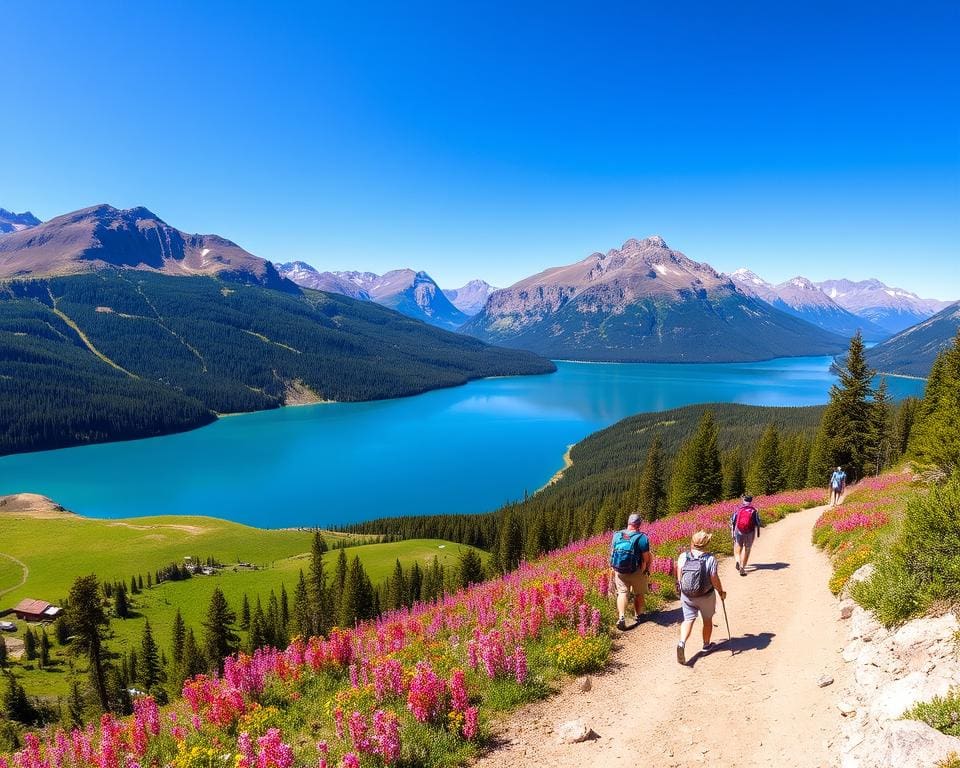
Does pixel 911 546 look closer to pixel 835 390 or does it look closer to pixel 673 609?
pixel 673 609

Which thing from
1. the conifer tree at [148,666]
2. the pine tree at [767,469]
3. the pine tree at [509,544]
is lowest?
the conifer tree at [148,666]

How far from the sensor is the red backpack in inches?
610

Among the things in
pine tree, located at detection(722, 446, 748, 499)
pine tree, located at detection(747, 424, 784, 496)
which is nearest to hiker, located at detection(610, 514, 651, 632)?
pine tree, located at detection(722, 446, 748, 499)

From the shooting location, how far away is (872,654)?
805 centimetres

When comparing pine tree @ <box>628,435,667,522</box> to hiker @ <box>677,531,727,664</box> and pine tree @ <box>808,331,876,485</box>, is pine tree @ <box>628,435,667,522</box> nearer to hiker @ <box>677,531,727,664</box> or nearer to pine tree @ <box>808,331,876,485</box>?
pine tree @ <box>808,331,876,485</box>

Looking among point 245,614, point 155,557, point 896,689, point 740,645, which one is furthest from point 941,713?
point 155,557

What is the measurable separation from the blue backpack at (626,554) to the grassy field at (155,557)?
259ft

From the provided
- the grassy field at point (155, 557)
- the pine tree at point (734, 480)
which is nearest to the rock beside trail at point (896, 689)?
the pine tree at point (734, 480)

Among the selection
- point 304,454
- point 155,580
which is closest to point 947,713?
point 155,580

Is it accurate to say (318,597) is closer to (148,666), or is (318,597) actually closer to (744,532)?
(148,666)

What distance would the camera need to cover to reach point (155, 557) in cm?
10194

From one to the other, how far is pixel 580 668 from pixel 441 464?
169348 mm

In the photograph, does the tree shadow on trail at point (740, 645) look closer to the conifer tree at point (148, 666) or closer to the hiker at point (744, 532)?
the hiker at point (744, 532)

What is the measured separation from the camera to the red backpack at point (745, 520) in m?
15.5
